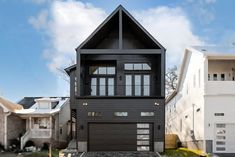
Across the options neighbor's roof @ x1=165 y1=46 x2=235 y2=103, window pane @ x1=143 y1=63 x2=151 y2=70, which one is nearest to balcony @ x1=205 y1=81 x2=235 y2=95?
neighbor's roof @ x1=165 y1=46 x2=235 y2=103

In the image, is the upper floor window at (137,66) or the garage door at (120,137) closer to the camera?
the garage door at (120,137)

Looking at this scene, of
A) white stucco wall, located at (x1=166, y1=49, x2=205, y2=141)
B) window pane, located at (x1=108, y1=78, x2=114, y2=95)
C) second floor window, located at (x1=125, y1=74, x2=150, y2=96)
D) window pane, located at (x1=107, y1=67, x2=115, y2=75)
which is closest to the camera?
white stucco wall, located at (x1=166, y1=49, x2=205, y2=141)

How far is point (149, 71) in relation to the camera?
26891 millimetres

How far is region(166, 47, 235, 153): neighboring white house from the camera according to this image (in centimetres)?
2266

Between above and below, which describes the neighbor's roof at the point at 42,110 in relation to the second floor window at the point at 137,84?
below

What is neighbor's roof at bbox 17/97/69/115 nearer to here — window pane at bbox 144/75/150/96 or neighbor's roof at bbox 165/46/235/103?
window pane at bbox 144/75/150/96

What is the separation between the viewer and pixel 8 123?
2922 cm

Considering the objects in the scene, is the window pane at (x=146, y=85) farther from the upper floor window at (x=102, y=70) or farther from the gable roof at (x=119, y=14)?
the gable roof at (x=119, y=14)

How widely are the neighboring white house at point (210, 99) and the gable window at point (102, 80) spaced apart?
591 cm

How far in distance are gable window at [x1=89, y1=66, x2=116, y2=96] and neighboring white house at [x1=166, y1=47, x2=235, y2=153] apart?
19.4ft

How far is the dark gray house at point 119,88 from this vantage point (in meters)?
24.5

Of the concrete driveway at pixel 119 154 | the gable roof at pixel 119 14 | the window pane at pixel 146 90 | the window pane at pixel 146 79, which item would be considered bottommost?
the concrete driveway at pixel 119 154

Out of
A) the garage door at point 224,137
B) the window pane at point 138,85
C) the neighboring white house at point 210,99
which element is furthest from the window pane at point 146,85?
the garage door at point 224,137

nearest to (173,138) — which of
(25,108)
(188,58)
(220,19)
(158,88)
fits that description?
(158,88)
